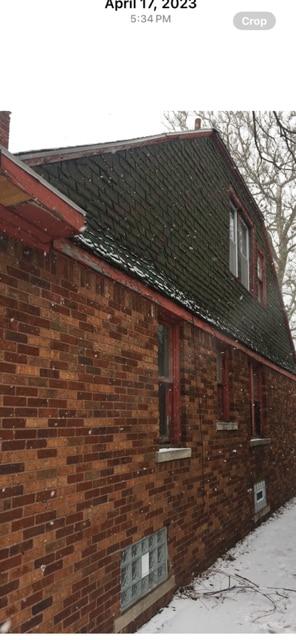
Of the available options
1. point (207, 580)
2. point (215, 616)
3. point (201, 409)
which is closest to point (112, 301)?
point (201, 409)

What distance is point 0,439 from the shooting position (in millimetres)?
2738

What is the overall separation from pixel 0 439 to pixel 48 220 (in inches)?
50.5

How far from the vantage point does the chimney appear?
4.71 metres

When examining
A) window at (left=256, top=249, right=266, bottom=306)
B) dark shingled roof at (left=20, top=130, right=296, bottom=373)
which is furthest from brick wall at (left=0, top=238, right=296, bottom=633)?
window at (left=256, top=249, right=266, bottom=306)

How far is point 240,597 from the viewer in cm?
517

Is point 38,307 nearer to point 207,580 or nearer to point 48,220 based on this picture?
point 48,220

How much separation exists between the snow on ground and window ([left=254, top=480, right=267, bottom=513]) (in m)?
1.41

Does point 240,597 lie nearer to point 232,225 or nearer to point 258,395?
point 258,395

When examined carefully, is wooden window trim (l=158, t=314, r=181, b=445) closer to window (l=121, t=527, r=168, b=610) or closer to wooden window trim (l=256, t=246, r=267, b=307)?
window (l=121, t=527, r=168, b=610)

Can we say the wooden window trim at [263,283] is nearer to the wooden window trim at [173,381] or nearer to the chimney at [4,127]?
the wooden window trim at [173,381]

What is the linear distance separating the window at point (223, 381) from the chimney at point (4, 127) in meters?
4.46

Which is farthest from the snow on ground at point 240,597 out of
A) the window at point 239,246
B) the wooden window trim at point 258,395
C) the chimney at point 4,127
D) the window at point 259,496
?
the window at point 239,246

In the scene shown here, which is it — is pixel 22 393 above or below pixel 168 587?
above

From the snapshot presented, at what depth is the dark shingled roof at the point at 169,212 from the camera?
4.03 metres
